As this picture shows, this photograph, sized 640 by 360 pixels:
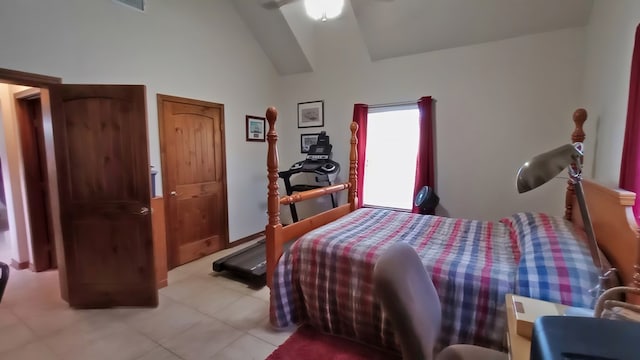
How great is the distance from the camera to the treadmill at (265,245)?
3074 mm

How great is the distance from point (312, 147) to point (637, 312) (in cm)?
369

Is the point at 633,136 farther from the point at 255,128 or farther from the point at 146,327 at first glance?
the point at 255,128

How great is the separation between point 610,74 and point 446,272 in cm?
206

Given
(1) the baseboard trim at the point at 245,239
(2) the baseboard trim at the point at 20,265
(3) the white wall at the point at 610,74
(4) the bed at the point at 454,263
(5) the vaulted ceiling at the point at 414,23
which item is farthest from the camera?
(1) the baseboard trim at the point at 245,239

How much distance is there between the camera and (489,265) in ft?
5.60

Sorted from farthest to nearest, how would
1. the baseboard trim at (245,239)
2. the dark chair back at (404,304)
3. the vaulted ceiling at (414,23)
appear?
the baseboard trim at (245,239) → the vaulted ceiling at (414,23) → the dark chair back at (404,304)

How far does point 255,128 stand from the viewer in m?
4.48

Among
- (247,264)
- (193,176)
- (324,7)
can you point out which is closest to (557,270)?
(247,264)

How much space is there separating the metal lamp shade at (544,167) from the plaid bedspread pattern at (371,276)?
0.81 m

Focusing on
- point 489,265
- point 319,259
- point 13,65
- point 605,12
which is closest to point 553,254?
point 489,265

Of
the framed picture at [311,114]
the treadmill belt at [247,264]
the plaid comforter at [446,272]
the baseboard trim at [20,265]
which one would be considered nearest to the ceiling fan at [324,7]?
the framed picture at [311,114]

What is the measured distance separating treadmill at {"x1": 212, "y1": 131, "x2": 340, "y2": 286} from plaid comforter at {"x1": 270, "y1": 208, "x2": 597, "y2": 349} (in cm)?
49

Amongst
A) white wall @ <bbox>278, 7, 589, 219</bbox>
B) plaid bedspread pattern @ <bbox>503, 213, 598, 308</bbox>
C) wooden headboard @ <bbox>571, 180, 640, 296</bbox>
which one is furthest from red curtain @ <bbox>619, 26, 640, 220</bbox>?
white wall @ <bbox>278, 7, 589, 219</bbox>

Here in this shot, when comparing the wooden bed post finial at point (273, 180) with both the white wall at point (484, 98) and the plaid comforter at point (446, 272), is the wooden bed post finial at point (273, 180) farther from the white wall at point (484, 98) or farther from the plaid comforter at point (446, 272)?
the white wall at point (484, 98)
